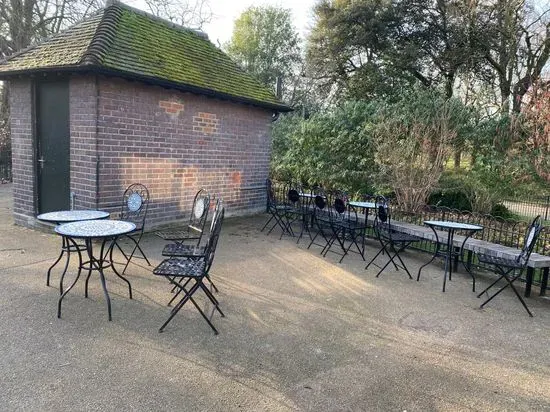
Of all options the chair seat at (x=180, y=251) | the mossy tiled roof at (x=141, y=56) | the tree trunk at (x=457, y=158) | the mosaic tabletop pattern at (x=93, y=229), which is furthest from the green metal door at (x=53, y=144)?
the tree trunk at (x=457, y=158)

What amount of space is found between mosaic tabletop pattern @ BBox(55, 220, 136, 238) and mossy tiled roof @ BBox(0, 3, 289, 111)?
2.78m

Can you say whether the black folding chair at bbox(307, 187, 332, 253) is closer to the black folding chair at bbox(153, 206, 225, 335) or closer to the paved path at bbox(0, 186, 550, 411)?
the paved path at bbox(0, 186, 550, 411)

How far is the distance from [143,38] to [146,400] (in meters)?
6.85

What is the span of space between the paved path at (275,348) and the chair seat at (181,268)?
1.59 feet

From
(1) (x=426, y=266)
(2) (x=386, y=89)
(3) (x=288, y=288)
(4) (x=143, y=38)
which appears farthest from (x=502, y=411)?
(2) (x=386, y=89)

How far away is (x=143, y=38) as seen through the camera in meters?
7.49

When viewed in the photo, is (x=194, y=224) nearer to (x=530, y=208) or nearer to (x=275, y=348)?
(x=275, y=348)

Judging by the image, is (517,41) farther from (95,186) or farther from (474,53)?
(95,186)

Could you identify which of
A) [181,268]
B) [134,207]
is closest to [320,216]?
[134,207]

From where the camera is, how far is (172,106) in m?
7.16

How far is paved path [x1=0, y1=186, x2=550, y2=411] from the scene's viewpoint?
2549mm

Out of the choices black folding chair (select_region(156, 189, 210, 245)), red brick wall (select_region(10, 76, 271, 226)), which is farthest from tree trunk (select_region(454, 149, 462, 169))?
black folding chair (select_region(156, 189, 210, 245))

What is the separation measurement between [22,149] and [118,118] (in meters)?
2.11

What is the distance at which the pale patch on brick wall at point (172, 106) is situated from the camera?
7.00 meters
